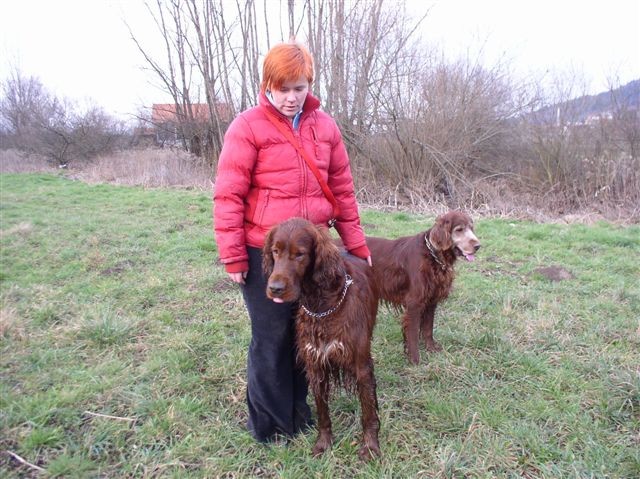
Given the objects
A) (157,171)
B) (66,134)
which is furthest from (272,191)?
(66,134)

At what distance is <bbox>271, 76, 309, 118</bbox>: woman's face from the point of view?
2102 mm

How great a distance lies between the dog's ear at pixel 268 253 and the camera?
2116mm

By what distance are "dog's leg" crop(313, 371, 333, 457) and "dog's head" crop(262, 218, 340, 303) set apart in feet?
2.05

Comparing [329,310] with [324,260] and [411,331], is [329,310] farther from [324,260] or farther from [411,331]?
[411,331]

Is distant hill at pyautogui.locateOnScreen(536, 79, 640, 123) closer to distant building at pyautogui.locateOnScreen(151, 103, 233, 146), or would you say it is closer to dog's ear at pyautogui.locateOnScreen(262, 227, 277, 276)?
distant building at pyautogui.locateOnScreen(151, 103, 233, 146)

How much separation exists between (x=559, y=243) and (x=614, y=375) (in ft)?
12.9

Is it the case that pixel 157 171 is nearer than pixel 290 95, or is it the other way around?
pixel 290 95

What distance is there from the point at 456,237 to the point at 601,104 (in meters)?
9.69

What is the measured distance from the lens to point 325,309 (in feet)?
7.48

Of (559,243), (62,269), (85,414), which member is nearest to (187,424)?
(85,414)

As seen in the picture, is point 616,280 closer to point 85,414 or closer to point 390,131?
point 85,414

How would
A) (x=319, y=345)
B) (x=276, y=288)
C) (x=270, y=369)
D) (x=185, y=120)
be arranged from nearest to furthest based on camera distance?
(x=276, y=288) → (x=319, y=345) → (x=270, y=369) → (x=185, y=120)

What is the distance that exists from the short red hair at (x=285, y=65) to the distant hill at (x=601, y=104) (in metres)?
10.8

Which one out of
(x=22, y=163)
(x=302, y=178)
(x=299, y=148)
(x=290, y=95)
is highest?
(x=290, y=95)
